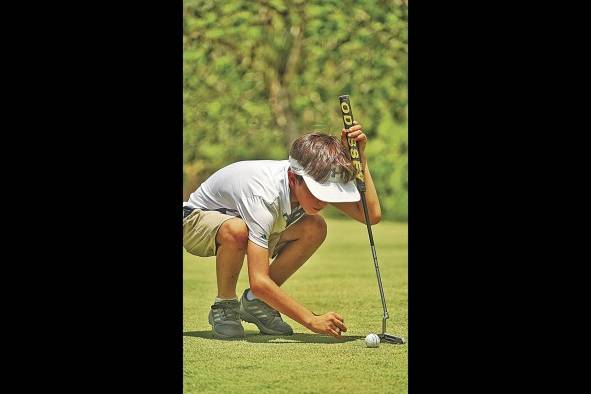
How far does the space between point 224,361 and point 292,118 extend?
0.99m

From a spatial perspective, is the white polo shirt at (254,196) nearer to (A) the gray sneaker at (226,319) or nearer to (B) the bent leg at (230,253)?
(B) the bent leg at (230,253)

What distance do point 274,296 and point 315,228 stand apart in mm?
353

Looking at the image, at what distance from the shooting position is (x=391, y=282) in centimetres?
533

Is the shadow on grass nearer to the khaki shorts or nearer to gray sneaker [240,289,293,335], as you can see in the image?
gray sneaker [240,289,293,335]

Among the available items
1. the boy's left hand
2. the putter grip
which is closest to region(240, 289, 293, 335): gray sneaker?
the putter grip

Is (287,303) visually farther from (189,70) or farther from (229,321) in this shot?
(189,70)

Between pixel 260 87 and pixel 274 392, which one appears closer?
pixel 274 392

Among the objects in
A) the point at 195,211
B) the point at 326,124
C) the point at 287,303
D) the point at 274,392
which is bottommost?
the point at 274,392

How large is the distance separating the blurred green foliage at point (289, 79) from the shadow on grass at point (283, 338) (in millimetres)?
527

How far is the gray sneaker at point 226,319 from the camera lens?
5242 millimetres

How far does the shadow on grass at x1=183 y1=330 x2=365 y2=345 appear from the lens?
5195mm

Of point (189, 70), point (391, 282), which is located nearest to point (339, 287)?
point (391, 282)

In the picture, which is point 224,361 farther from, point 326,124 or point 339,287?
point 326,124

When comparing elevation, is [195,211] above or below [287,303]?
above
